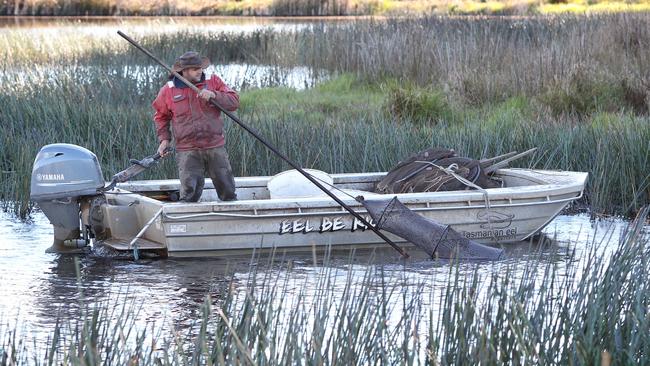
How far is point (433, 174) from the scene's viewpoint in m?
9.62

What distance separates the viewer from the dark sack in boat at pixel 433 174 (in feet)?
31.4

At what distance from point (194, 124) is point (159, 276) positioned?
1.23m

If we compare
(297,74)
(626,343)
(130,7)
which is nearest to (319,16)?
(130,7)

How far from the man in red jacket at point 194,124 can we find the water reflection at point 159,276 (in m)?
0.64

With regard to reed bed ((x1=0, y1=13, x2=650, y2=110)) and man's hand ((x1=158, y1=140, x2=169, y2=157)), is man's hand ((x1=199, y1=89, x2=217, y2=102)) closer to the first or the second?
man's hand ((x1=158, y1=140, x2=169, y2=157))

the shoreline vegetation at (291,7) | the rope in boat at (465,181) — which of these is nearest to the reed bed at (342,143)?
the rope in boat at (465,181)

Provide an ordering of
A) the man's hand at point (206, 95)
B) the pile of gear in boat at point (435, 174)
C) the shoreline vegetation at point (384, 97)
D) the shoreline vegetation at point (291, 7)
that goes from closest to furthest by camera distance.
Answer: the man's hand at point (206, 95), the pile of gear in boat at point (435, 174), the shoreline vegetation at point (384, 97), the shoreline vegetation at point (291, 7)

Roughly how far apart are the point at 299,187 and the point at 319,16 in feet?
108

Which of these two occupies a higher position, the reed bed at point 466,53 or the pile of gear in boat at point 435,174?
the reed bed at point 466,53

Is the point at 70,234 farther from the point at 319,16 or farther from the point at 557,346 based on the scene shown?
the point at 319,16

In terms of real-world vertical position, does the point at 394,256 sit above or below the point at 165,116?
below

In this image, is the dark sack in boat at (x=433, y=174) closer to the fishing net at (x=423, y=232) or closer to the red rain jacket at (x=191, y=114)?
the fishing net at (x=423, y=232)

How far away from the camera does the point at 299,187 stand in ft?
30.7

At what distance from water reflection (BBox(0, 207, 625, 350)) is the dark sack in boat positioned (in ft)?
2.22
